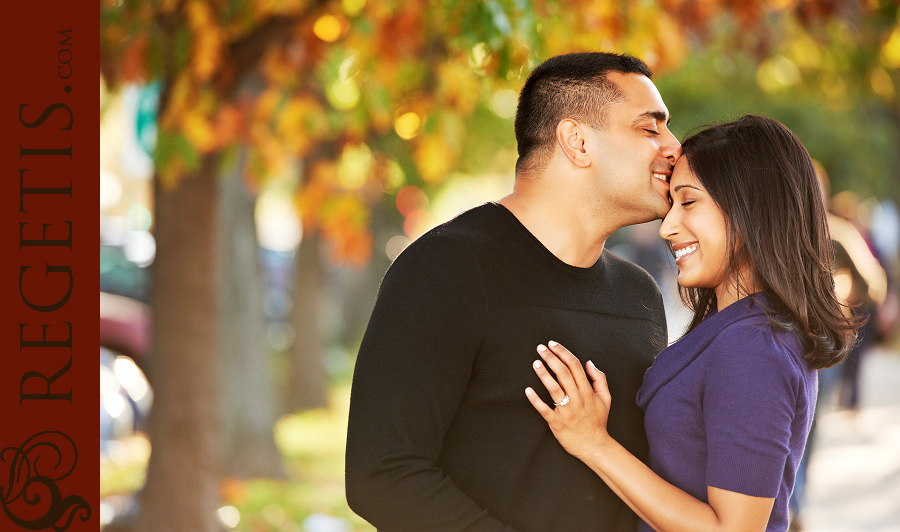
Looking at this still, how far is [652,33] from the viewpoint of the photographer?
4973mm

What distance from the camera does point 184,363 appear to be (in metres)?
5.68

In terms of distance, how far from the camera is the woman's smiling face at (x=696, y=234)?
2.51 metres

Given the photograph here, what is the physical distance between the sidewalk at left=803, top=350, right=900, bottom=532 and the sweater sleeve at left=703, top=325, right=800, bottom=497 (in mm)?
4657

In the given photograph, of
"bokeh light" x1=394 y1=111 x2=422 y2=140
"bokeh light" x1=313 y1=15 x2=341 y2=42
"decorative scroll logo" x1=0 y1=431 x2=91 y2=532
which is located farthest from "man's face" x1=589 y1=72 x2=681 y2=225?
"bokeh light" x1=394 y1=111 x2=422 y2=140

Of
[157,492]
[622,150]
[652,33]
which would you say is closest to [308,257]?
[157,492]

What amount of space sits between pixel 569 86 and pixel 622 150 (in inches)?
10.5

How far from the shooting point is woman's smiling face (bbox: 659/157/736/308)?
99.0 inches

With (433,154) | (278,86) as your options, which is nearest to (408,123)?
(433,154)

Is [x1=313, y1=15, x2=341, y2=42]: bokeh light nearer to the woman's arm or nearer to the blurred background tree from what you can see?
the blurred background tree

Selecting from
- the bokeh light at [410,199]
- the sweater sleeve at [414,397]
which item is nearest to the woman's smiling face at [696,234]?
the sweater sleeve at [414,397]

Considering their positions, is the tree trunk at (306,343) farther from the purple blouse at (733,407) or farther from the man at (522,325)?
the purple blouse at (733,407)

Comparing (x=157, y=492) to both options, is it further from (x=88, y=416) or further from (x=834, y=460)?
(x=834, y=460)

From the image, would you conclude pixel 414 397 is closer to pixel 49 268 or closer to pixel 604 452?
pixel 604 452

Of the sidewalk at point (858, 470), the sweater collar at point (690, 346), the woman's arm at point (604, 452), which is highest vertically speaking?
the sweater collar at point (690, 346)
